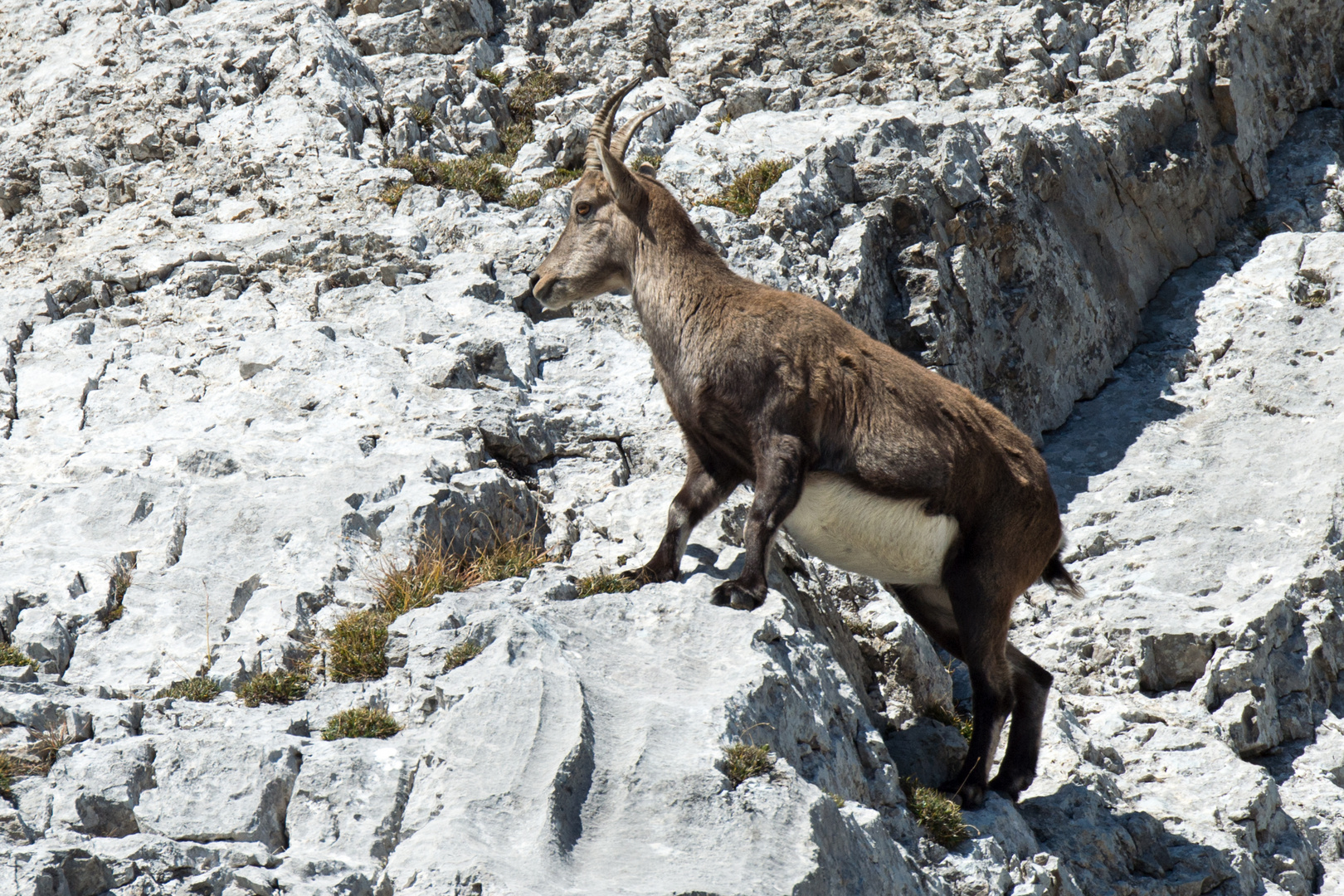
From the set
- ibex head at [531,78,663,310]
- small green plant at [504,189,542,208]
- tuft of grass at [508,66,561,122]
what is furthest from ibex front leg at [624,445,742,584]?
tuft of grass at [508,66,561,122]

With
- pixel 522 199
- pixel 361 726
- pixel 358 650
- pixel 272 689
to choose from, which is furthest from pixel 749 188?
pixel 361 726

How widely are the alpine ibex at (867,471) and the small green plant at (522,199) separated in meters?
3.92

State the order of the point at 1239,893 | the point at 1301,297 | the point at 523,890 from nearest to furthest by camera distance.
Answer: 1. the point at 523,890
2. the point at 1239,893
3. the point at 1301,297

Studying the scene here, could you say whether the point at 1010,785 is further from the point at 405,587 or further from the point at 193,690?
the point at 193,690

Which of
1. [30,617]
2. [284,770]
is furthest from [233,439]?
[284,770]

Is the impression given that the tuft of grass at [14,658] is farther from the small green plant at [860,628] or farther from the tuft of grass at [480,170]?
the tuft of grass at [480,170]

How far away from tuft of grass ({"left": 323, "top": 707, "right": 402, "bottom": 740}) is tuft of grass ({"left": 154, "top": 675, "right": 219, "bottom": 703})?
2.48ft

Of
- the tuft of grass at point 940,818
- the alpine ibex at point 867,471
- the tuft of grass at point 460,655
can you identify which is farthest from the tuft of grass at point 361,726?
the tuft of grass at point 940,818

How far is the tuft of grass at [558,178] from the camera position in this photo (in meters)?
10.8

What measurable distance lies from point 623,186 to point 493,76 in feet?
19.3

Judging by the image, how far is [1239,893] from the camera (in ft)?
20.7

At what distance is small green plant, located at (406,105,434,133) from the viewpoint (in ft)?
37.3

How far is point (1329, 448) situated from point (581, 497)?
6.36 metres

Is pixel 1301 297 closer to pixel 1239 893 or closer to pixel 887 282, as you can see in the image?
pixel 887 282
